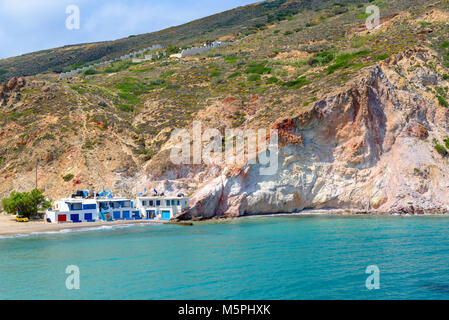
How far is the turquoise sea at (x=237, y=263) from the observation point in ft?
50.1

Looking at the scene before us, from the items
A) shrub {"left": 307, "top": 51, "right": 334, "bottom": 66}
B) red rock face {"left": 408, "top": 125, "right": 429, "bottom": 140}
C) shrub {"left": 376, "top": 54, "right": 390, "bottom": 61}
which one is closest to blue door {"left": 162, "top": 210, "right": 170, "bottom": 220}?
red rock face {"left": 408, "top": 125, "right": 429, "bottom": 140}

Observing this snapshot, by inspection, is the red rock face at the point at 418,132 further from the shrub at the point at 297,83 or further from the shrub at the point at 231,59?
the shrub at the point at 231,59

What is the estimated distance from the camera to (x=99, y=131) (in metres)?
55.7

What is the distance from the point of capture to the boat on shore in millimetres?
41406

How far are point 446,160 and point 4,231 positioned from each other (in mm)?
45086

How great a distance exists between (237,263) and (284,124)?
96.2 feet

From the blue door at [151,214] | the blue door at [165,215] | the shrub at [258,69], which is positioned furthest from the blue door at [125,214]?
the shrub at [258,69]

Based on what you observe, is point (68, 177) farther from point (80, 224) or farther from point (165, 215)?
point (165, 215)

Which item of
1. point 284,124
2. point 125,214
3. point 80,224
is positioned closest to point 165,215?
point 125,214

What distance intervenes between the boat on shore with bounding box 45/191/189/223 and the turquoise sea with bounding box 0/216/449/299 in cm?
827

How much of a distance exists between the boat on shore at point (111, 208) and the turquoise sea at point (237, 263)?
326 inches

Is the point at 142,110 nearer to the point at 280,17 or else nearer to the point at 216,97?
the point at 216,97

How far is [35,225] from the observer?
37.9 meters
